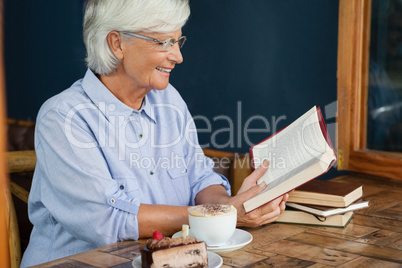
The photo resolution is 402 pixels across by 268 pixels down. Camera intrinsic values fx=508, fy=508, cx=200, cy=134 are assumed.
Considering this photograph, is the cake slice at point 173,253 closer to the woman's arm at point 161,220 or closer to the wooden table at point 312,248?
the wooden table at point 312,248

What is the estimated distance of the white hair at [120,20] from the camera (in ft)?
5.11

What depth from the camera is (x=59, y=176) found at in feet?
4.68

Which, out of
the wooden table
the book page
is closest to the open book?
the book page

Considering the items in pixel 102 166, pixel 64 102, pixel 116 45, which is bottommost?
pixel 102 166

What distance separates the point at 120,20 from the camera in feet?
5.16

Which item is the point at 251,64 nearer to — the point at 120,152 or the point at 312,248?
the point at 120,152

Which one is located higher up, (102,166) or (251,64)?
(251,64)

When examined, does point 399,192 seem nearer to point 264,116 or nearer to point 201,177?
point 201,177

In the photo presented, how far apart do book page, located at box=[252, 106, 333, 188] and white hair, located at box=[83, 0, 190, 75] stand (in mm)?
497

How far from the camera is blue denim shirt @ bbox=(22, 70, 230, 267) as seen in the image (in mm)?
1393

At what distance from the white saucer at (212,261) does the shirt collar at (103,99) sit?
2.06ft

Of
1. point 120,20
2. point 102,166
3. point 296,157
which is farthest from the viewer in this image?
point 120,20

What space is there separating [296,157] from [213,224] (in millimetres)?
308

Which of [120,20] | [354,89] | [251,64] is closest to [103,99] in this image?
[120,20]
